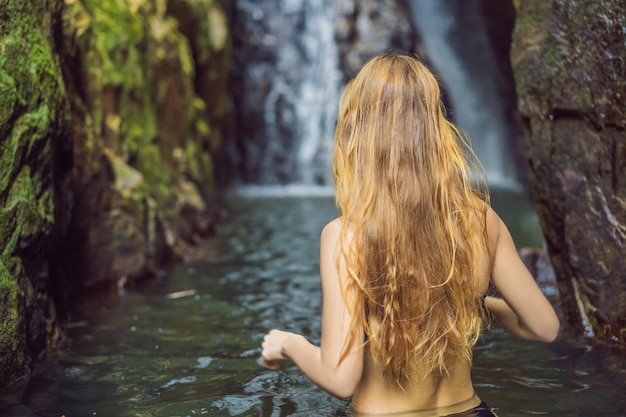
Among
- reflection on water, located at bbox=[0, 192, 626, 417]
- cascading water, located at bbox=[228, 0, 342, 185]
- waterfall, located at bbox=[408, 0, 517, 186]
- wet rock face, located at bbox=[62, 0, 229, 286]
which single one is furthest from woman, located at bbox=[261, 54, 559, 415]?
waterfall, located at bbox=[408, 0, 517, 186]

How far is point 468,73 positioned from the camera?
23.4 metres

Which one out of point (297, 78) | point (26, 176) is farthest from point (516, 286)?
point (297, 78)

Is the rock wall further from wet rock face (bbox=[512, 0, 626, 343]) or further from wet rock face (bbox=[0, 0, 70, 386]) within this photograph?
wet rock face (bbox=[512, 0, 626, 343])

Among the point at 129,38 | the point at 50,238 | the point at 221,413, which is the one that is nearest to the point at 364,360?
the point at 221,413

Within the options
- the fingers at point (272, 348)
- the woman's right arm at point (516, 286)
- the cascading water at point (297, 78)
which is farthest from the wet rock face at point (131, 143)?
the cascading water at point (297, 78)

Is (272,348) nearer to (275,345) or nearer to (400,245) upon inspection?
(275,345)

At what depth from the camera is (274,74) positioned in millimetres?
21516

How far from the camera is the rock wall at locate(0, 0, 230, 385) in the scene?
14.5 ft

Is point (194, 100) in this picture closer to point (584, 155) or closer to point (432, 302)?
point (584, 155)

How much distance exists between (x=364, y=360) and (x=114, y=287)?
16.0 feet

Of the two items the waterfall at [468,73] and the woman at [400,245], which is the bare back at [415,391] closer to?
the woman at [400,245]

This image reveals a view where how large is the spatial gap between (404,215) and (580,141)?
256cm

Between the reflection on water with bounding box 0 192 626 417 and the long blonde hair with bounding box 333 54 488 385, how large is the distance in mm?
1182

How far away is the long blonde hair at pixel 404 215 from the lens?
8.51 feet
